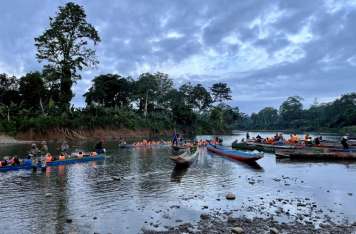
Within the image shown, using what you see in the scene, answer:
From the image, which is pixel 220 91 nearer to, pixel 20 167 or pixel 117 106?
pixel 117 106

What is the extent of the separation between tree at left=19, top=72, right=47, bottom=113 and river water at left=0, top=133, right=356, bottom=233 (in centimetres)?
4685

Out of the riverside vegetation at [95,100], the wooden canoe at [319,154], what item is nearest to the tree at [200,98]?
the riverside vegetation at [95,100]

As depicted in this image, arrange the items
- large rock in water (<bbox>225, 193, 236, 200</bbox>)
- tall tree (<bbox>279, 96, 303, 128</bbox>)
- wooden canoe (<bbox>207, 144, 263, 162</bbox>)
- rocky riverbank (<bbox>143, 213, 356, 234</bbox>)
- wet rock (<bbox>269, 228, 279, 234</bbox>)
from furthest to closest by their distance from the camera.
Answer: tall tree (<bbox>279, 96, 303, 128</bbox>), wooden canoe (<bbox>207, 144, 263, 162</bbox>), large rock in water (<bbox>225, 193, 236, 200</bbox>), rocky riverbank (<bbox>143, 213, 356, 234</bbox>), wet rock (<bbox>269, 228, 279, 234</bbox>)

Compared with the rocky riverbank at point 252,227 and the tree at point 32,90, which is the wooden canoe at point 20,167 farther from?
the tree at point 32,90

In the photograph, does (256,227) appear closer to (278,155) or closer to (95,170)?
(95,170)

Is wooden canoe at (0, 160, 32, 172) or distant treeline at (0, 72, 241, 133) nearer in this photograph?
wooden canoe at (0, 160, 32, 172)

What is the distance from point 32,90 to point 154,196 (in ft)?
200

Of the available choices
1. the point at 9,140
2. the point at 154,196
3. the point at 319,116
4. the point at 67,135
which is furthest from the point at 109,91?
the point at 319,116

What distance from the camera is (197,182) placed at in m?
24.0

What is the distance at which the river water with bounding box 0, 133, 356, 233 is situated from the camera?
14742 mm

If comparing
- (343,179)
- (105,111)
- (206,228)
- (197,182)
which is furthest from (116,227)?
(105,111)

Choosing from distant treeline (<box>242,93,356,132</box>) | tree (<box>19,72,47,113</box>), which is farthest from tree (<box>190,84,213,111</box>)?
tree (<box>19,72,47,113</box>)

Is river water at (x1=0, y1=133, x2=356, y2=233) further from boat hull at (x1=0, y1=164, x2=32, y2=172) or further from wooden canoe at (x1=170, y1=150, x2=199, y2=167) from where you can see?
boat hull at (x1=0, y1=164, x2=32, y2=172)

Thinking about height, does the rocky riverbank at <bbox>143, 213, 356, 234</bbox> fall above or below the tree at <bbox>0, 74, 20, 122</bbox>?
below
